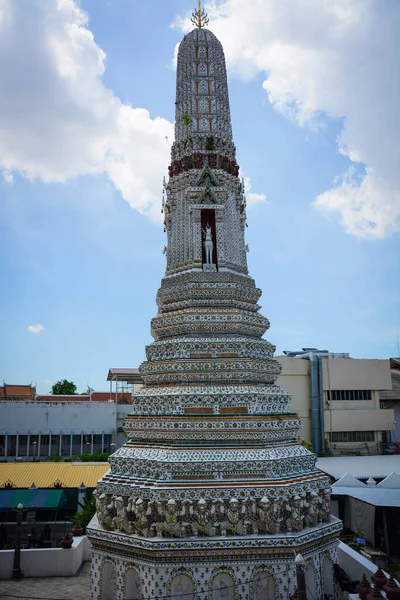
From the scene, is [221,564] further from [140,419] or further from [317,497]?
[140,419]

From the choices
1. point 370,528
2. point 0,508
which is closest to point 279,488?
point 370,528

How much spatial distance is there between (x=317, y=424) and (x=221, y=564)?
26068 mm

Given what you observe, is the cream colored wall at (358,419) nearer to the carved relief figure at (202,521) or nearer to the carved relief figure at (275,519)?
the carved relief figure at (275,519)

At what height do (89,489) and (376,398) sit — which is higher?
(376,398)

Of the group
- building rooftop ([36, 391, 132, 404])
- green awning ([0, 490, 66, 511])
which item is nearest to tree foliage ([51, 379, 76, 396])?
building rooftop ([36, 391, 132, 404])

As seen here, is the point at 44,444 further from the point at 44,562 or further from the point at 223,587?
the point at 223,587

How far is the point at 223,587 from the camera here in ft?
37.8

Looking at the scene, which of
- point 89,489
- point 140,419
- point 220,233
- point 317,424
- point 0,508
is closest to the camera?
point 140,419

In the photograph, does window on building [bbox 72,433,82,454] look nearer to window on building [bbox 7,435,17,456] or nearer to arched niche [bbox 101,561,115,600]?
window on building [bbox 7,435,17,456]

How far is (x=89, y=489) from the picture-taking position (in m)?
21.8

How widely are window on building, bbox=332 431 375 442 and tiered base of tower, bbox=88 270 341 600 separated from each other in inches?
953

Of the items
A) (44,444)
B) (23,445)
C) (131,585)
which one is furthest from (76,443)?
(131,585)

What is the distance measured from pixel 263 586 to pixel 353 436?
27.3 meters

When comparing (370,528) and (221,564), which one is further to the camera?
(370,528)
